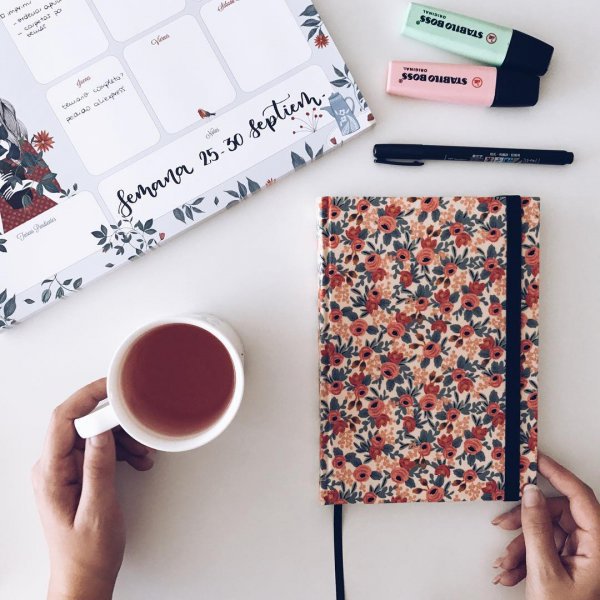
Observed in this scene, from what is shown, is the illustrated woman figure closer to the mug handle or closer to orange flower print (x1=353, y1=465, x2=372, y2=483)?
the mug handle

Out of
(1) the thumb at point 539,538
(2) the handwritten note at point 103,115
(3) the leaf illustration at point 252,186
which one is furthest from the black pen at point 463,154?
(1) the thumb at point 539,538

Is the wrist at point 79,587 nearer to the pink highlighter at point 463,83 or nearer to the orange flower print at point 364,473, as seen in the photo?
the orange flower print at point 364,473

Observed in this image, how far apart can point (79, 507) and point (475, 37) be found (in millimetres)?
572

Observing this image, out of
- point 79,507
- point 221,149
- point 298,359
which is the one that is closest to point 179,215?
point 221,149

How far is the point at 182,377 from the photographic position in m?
0.51

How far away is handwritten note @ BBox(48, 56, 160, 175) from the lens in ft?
1.78

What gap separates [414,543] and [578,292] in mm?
304

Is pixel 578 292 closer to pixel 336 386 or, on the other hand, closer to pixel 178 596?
pixel 336 386

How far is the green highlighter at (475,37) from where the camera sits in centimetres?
55

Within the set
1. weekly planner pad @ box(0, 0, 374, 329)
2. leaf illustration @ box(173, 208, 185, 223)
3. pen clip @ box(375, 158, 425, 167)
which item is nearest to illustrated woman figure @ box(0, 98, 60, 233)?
weekly planner pad @ box(0, 0, 374, 329)

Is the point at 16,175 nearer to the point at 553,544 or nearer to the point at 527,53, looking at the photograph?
the point at 527,53

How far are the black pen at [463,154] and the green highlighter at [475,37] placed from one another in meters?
0.08

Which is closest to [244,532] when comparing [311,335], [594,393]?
[311,335]

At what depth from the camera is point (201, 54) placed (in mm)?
547
